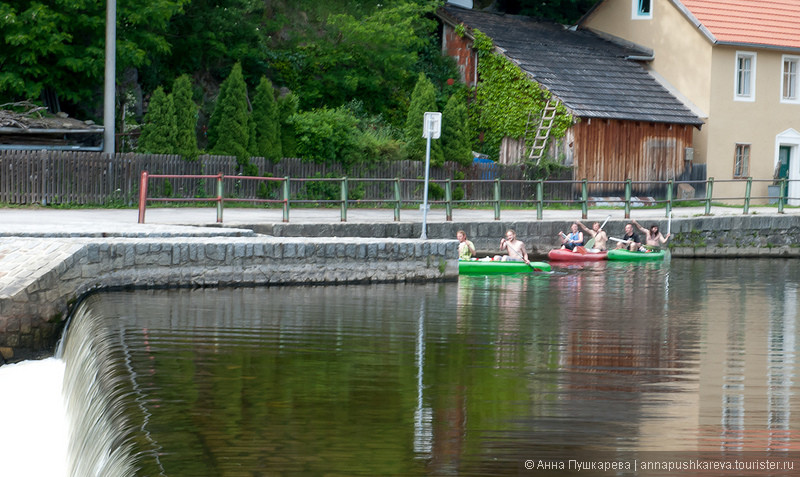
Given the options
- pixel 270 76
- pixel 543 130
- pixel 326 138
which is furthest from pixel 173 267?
pixel 543 130

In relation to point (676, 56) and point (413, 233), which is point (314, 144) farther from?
point (676, 56)

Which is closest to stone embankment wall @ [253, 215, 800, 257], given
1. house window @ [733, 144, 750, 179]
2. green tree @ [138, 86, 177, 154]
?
house window @ [733, 144, 750, 179]

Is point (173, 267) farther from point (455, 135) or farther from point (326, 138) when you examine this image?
point (455, 135)

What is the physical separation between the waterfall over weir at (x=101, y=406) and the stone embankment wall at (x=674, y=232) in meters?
9.49

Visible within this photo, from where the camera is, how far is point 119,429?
8141 millimetres

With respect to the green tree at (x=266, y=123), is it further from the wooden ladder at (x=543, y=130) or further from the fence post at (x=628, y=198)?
the fence post at (x=628, y=198)

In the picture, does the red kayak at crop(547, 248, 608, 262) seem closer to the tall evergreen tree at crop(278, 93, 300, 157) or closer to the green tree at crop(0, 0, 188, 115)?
the tall evergreen tree at crop(278, 93, 300, 157)

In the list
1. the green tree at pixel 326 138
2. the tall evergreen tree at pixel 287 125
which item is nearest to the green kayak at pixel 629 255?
the green tree at pixel 326 138

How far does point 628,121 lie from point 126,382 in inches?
1094

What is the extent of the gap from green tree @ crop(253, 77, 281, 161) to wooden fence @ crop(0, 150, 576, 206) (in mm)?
582

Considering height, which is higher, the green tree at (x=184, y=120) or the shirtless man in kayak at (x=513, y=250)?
the green tree at (x=184, y=120)

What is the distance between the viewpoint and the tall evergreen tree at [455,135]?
3231 centimetres

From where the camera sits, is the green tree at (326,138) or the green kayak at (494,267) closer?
the green kayak at (494,267)

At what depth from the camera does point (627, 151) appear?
35.2 metres
